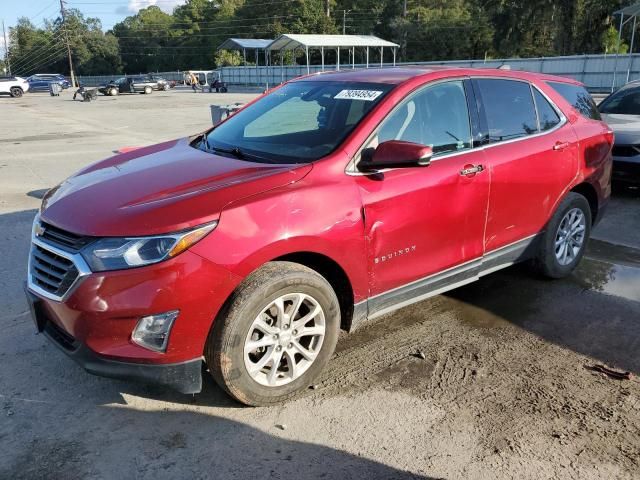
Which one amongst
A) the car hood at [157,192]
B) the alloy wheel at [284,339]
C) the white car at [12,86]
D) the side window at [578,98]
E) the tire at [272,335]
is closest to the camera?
the car hood at [157,192]

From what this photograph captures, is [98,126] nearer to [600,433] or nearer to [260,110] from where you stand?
[260,110]

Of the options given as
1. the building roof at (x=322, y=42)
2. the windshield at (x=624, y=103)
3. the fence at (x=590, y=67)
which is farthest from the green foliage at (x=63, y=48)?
the windshield at (x=624, y=103)

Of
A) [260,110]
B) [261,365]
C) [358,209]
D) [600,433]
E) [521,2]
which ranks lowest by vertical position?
[600,433]

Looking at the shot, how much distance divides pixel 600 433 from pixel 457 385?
2.64 ft

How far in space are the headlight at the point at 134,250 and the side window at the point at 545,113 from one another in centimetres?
324

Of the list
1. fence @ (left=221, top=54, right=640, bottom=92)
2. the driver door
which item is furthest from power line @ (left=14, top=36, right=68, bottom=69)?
the driver door

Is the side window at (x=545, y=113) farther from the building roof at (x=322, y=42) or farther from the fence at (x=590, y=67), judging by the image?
the building roof at (x=322, y=42)

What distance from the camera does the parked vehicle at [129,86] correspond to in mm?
44250

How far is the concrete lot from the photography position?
2715mm

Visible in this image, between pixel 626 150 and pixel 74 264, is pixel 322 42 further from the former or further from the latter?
pixel 74 264

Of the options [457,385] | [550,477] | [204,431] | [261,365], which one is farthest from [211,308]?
[550,477]

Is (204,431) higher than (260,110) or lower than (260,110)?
lower

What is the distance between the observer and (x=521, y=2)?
169 ft

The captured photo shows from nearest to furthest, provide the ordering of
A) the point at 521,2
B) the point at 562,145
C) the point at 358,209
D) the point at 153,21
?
the point at 358,209
the point at 562,145
the point at 521,2
the point at 153,21
